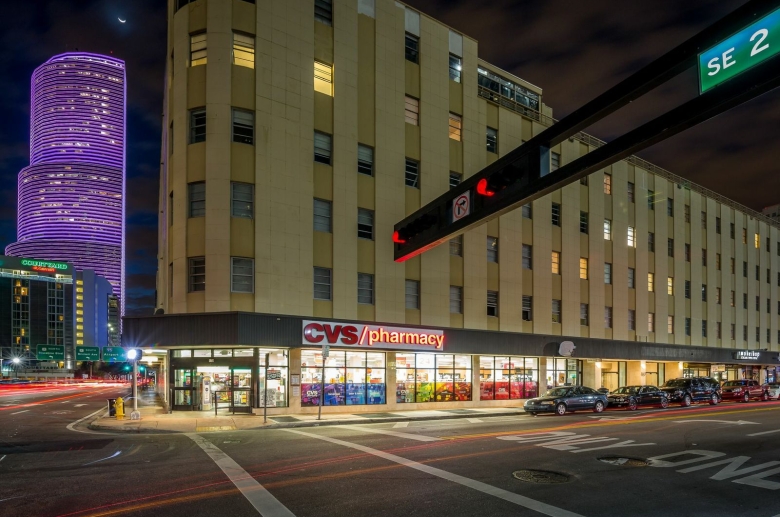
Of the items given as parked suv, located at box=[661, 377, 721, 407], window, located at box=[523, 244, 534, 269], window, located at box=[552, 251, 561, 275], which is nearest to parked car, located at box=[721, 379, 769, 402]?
parked suv, located at box=[661, 377, 721, 407]

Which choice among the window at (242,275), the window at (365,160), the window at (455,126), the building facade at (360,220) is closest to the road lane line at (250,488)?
the building facade at (360,220)

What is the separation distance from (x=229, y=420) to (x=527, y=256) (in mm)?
22110

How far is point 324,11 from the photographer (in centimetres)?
2986

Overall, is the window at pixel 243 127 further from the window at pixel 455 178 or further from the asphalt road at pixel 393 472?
the asphalt road at pixel 393 472

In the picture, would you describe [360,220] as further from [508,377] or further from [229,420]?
[508,377]

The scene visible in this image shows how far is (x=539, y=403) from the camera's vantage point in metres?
29.1

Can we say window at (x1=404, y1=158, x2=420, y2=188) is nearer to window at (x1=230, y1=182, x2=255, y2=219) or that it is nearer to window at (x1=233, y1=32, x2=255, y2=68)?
window at (x1=230, y1=182, x2=255, y2=219)

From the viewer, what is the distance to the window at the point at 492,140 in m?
36.8

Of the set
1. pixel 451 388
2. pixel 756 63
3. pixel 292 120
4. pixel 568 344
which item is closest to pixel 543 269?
pixel 568 344

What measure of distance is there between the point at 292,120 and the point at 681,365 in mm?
40375

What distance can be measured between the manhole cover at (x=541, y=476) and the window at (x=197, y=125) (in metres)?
20.7

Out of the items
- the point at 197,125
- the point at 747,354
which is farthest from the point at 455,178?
the point at 747,354

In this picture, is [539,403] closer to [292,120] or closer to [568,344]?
[568,344]

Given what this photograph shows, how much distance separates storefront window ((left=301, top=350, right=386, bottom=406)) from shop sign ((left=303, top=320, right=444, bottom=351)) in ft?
4.23
